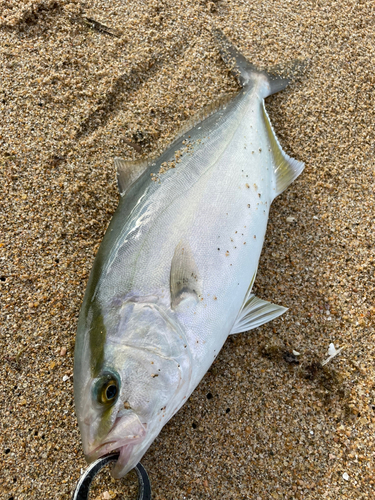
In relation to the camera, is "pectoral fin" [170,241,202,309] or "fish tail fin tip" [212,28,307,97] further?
"fish tail fin tip" [212,28,307,97]

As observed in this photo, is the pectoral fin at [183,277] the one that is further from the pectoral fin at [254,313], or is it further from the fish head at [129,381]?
the pectoral fin at [254,313]

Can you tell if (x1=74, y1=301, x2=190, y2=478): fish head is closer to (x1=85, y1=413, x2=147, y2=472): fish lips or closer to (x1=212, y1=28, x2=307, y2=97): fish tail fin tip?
(x1=85, y1=413, x2=147, y2=472): fish lips

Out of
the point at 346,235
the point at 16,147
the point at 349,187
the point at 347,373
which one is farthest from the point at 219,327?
the point at 16,147

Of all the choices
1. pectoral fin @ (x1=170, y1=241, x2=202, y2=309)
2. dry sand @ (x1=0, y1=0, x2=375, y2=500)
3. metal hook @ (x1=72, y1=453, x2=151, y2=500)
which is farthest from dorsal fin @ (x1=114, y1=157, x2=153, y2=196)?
metal hook @ (x1=72, y1=453, x2=151, y2=500)

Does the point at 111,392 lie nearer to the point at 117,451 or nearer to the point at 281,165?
the point at 117,451

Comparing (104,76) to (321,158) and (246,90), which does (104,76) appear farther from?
(321,158)

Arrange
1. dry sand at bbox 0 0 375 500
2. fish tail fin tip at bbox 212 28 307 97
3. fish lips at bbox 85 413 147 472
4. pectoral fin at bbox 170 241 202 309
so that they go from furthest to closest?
fish tail fin tip at bbox 212 28 307 97 → dry sand at bbox 0 0 375 500 → pectoral fin at bbox 170 241 202 309 → fish lips at bbox 85 413 147 472

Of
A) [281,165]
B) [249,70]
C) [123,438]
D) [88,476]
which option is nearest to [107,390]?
[123,438]

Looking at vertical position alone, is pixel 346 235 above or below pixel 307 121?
below
